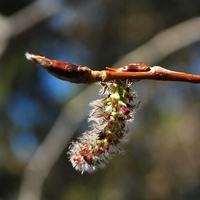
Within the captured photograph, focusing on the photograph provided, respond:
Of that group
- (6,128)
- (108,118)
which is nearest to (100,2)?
(6,128)

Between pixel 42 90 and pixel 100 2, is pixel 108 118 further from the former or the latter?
pixel 42 90

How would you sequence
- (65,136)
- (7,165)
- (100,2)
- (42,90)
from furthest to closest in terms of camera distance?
(42,90) → (7,165) → (100,2) → (65,136)

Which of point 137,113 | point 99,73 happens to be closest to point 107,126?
point 99,73

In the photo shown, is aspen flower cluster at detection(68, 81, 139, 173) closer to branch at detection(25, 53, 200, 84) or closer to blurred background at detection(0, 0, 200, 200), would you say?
branch at detection(25, 53, 200, 84)

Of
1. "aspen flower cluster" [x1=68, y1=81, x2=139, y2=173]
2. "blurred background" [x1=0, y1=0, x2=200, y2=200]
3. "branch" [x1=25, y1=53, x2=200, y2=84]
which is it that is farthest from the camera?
"blurred background" [x1=0, y1=0, x2=200, y2=200]

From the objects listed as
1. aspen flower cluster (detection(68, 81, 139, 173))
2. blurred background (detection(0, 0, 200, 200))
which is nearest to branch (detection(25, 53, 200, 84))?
aspen flower cluster (detection(68, 81, 139, 173))

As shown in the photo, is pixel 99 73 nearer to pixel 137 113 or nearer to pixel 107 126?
pixel 107 126

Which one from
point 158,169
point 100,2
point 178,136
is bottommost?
point 158,169
